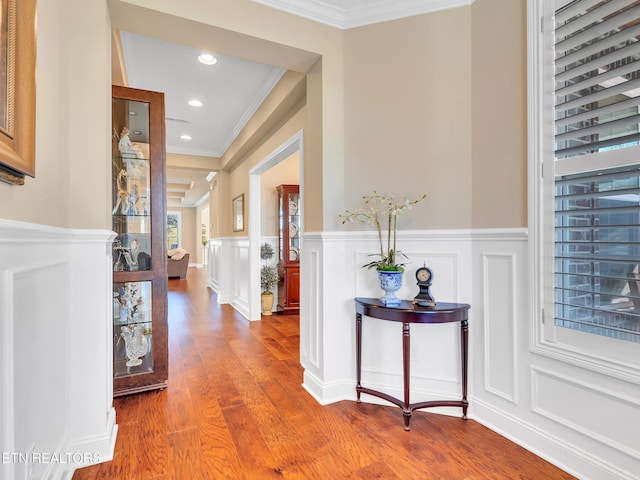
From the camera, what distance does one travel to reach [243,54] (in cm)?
233

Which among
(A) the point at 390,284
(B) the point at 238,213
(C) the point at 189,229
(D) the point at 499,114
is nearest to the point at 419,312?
(A) the point at 390,284

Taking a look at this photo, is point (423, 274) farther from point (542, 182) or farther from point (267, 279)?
point (267, 279)

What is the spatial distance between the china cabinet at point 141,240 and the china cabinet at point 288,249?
2.52 meters

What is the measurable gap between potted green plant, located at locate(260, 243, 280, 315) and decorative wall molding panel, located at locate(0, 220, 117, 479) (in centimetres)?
303

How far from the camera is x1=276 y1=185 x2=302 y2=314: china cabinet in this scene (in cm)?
493

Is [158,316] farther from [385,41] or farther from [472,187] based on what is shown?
[385,41]

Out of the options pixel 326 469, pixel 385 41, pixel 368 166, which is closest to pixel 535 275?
pixel 368 166

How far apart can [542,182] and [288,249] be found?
375 centimetres

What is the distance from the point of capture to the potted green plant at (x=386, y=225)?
208cm

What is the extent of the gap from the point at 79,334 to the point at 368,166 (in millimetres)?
2023

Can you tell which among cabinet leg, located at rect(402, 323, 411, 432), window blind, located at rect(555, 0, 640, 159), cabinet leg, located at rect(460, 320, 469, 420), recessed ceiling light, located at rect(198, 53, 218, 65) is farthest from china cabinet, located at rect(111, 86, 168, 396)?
window blind, located at rect(555, 0, 640, 159)

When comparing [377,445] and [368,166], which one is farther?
[368,166]

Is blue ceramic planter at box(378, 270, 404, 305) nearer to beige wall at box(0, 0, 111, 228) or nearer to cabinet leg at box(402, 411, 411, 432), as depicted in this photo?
cabinet leg at box(402, 411, 411, 432)

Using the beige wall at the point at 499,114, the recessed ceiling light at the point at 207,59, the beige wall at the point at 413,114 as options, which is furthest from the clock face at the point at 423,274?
the recessed ceiling light at the point at 207,59
